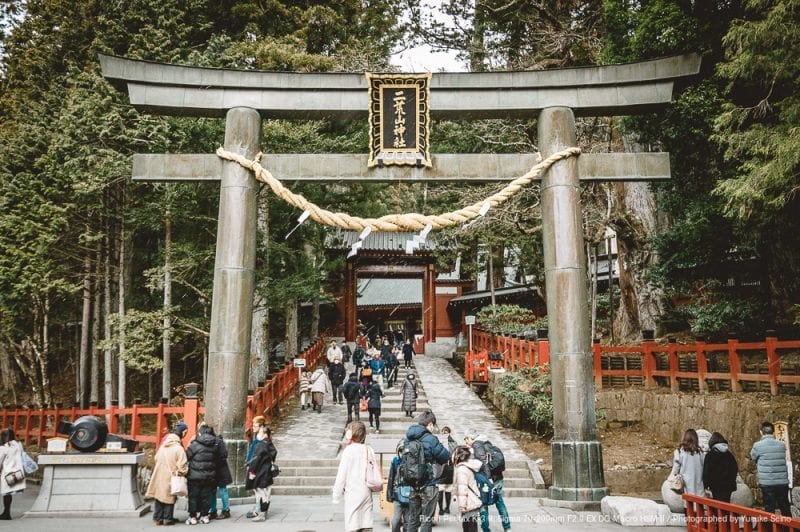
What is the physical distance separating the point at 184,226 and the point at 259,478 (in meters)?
10.3

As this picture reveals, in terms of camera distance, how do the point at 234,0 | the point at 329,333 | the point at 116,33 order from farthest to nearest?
1. the point at 329,333
2. the point at 234,0
3. the point at 116,33

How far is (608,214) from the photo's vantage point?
48.8ft

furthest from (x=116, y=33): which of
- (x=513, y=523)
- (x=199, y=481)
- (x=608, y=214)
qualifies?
(x=513, y=523)

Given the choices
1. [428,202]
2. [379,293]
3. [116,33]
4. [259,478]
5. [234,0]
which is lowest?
[259,478]

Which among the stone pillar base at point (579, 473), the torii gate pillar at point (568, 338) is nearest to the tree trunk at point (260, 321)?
the torii gate pillar at point (568, 338)

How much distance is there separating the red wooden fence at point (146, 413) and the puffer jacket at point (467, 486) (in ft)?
17.1

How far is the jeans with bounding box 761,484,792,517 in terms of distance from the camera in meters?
6.88

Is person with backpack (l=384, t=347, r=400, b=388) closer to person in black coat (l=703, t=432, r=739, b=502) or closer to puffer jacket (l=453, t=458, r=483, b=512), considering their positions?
puffer jacket (l=453, t=458, r=483, b=512)

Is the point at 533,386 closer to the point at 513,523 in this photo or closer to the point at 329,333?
the point at 513,523

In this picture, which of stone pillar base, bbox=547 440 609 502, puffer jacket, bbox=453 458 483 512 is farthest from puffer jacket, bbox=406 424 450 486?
stone pillar base, bbox=547 440 609 502

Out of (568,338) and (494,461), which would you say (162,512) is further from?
(568,338)

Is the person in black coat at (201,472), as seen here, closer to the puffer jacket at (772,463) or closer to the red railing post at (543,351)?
the puffer jacket at (772,463)

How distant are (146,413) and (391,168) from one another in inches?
281

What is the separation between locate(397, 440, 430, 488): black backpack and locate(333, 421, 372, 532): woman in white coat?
0.45 meters
